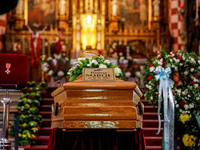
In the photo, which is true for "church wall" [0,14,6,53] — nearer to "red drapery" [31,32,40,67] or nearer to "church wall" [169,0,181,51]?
"red drapery" [31,32,40,67]

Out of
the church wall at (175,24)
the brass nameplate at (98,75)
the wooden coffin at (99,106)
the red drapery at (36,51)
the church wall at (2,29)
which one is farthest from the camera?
the church wall at (175,24)

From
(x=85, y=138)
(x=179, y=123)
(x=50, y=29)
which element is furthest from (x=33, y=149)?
(x=50, y=29)

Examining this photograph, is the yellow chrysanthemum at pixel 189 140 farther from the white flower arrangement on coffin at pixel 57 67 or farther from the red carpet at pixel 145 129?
the white flower arrangement on coffin at pixel 57 67

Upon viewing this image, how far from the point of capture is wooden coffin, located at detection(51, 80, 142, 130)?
7.72 feet

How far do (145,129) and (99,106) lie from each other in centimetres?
493

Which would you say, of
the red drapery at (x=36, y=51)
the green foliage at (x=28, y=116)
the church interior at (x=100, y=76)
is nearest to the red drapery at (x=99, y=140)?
the church interior at (x=100, y=76)

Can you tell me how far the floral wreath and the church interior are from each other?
1 centimetres

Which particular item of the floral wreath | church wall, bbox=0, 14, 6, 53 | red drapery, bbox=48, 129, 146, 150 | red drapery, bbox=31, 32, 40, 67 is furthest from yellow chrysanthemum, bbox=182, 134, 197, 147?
church wall, bbox=0, 14, 6, 53

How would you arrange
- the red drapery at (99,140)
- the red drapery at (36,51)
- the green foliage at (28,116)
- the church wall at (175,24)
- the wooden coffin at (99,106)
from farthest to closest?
the church wall at (175,24) < the red drapery at (36,51) < the green foliage at (28,116) < the red drapery at (99,140) < the wooden coffin at (99,106)

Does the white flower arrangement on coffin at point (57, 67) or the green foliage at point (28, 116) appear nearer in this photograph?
the green foliage at point (28, 116)

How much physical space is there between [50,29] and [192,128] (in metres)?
7.66

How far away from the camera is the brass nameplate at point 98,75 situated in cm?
257

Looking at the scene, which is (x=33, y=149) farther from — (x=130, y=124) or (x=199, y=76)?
(x=130, y=124)

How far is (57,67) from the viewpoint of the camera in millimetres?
9375
